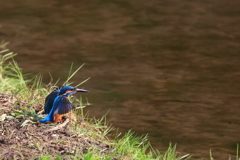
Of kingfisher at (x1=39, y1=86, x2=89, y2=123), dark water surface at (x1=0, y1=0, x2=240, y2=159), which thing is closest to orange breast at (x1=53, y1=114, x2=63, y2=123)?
kingfisher at (x1=39, y1=86, x2=89, y2=123)

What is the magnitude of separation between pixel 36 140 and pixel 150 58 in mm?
3350

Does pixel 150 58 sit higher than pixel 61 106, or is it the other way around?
pixel 61 106

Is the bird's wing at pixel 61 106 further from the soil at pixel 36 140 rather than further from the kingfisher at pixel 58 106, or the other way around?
the soil at pixel 36 140

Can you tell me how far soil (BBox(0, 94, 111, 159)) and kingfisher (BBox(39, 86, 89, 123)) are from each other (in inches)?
3.1

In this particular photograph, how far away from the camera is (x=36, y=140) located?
10.3 feet

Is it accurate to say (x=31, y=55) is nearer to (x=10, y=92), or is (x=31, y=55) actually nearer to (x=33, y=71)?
(x=33, y=71)

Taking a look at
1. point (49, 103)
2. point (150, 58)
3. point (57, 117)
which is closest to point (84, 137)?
point (57, 117)

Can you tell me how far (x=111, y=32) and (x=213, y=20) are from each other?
5.91 feet

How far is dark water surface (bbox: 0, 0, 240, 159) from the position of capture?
4418mm

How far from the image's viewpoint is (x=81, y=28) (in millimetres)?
7609

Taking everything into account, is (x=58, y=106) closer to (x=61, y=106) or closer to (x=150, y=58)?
(x=61, y=106)

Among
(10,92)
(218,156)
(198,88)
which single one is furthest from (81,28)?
(218,156)

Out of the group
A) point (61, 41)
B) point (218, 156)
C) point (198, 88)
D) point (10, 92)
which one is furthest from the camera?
point (61, 41)

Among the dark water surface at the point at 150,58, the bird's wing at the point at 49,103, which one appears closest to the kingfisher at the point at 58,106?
the bird's wing at the point at 49,103
